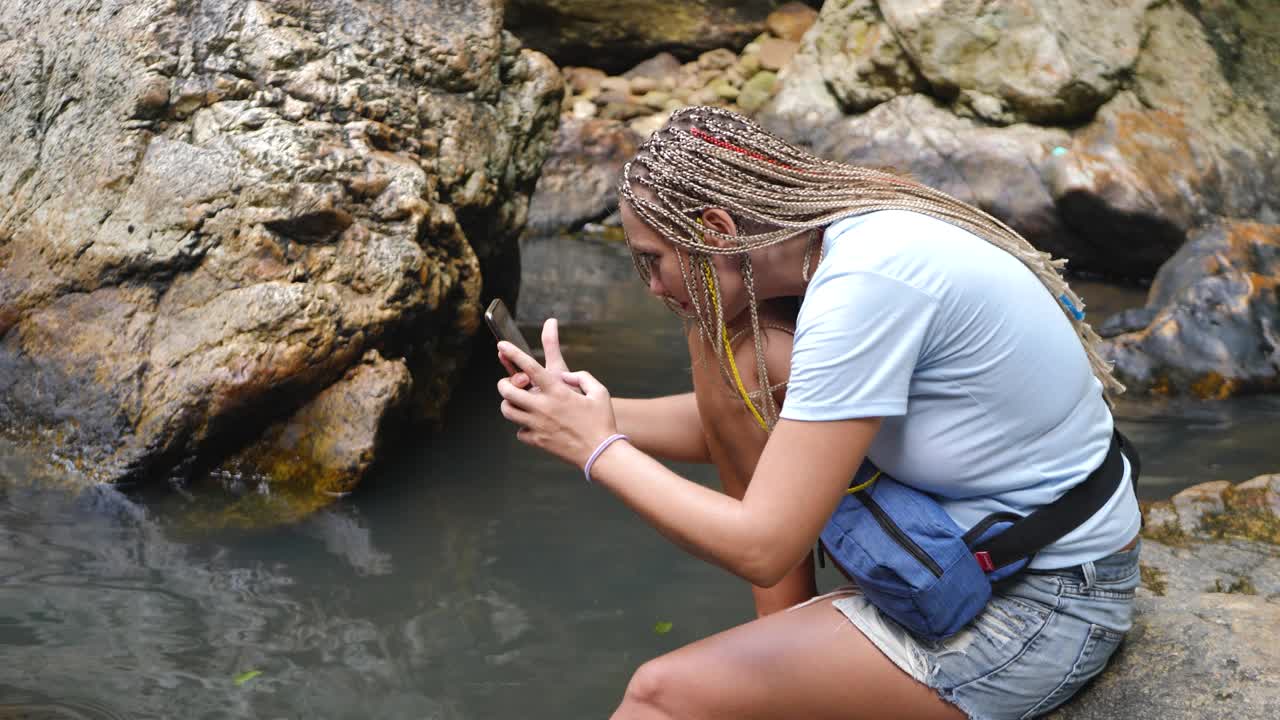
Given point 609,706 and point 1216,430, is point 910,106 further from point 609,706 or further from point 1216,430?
point 609,706

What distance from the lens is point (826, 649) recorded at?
2.05 m

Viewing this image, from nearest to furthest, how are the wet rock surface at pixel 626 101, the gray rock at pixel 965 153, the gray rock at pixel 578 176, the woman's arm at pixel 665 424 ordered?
the woman's arm at pixel 665 424
the gray rock at pixel 965 153
the gray rock at pixel 578 176
the wet rock surface at pixel 626 101

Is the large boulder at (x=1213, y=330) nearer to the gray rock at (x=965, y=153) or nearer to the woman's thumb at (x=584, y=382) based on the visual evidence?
the gray rock at (x=965, y=153)

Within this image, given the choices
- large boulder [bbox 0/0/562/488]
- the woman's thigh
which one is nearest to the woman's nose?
the woman's thigh

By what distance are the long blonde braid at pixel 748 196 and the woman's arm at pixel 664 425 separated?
59 cm

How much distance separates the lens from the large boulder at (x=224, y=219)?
437 centimetres

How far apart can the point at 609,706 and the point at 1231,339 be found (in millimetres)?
4456

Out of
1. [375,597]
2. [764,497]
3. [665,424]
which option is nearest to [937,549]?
[764,497]

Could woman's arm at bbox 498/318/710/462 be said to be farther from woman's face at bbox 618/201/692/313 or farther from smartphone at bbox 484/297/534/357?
woman's face at bbox 618/201/692/313

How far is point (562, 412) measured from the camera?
2115mm

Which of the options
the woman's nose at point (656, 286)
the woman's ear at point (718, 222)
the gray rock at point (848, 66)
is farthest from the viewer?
the gray rock at point (848, 66)

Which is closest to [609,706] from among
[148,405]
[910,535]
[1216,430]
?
[910,535]

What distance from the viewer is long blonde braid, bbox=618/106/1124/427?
206 cm

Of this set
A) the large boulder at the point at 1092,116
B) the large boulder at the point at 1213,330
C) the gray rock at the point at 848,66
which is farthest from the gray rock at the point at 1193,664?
the gray rock at the point at 848,66
